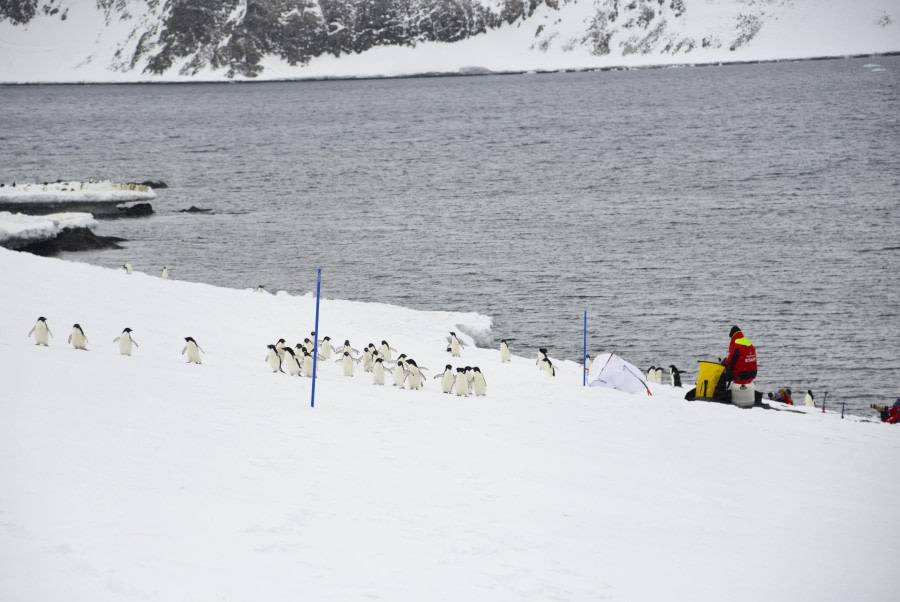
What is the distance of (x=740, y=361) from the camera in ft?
65.1

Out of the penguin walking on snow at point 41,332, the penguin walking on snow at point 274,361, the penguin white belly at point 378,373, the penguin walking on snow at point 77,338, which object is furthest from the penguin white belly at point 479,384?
the penguin walking on snow at point 41,332

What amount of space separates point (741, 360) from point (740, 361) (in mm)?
40

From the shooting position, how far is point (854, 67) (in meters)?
200

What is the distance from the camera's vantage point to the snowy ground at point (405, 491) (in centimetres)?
924

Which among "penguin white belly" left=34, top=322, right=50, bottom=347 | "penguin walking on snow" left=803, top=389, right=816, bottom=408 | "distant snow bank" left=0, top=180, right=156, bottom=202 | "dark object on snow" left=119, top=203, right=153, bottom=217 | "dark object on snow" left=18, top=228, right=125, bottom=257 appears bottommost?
"penguin walking on snow" left=803, top=389, right=816, bottom=408

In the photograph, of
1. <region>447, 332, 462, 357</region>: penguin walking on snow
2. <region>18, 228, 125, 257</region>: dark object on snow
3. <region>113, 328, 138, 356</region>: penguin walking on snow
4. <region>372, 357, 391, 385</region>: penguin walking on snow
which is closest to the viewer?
<region>113, 328, 138, 356</region>: penguin walking on snow

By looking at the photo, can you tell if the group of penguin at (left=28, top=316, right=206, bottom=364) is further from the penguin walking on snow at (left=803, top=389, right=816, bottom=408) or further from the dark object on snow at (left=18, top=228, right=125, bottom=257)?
the dark object on snow at (left=18, top=228, right=125, bottom=257)

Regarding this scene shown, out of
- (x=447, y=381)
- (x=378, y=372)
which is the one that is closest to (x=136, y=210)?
(x=378, y=372)

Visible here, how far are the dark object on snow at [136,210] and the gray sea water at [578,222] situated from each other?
114 cm

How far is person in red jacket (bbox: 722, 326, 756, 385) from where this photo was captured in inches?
766

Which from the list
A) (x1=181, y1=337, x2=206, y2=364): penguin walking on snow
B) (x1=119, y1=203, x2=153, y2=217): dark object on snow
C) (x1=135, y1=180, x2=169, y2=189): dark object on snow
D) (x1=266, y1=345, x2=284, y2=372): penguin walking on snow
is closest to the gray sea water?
(x1=119, y1=203, x2=153, y2=217): dark object on snow

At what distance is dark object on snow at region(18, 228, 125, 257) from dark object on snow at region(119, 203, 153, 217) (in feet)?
34.5

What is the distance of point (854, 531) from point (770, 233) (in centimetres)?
4129

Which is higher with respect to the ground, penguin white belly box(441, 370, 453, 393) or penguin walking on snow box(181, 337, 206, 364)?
penguin walking on snow box(181, 337, 206, 364)
